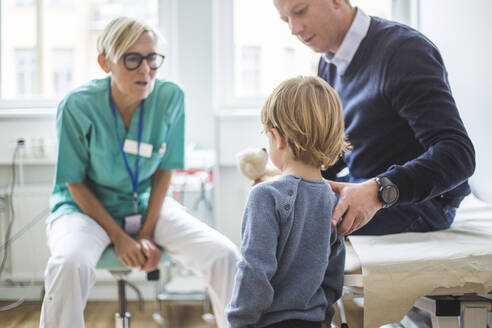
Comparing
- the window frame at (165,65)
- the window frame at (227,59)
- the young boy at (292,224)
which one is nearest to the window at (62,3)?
the window frame at (165,65)

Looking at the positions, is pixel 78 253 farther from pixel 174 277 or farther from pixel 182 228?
pixel 174 277

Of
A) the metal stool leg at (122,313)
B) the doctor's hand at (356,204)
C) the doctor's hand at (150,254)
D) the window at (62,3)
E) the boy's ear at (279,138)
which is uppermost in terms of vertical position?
the window at (62,3)

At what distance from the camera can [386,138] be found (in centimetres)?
135

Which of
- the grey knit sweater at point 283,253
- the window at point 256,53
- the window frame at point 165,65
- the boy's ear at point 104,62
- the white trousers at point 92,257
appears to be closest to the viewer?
the grey knit sweater at point 283,253

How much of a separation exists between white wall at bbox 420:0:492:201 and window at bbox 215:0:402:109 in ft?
2.95

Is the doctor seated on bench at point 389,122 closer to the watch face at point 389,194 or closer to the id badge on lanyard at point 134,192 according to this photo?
the watch face at point 389,194

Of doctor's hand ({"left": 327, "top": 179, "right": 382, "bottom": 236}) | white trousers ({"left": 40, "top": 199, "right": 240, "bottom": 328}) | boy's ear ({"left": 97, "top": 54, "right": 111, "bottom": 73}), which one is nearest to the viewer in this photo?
doctor's hand ({"left": 327, "top": 179, "right": 382, "bottom": 236})

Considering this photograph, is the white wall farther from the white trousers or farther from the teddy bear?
the white trousers

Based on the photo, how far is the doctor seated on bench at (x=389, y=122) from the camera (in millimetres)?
A: 1114

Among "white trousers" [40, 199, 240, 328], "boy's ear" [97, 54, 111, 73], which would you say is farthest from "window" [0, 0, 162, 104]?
"white trousers" [40, 199, 240, 328]

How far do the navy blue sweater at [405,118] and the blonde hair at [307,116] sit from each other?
22 cm

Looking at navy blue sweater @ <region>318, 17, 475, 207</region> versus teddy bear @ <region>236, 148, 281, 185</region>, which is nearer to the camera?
navy blue sweater @ <region>318, 17, 475, 207</region>

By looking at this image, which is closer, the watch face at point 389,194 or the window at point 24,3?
the watch face at point 389,194

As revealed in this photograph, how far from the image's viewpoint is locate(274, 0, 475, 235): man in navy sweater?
43.9 inches
